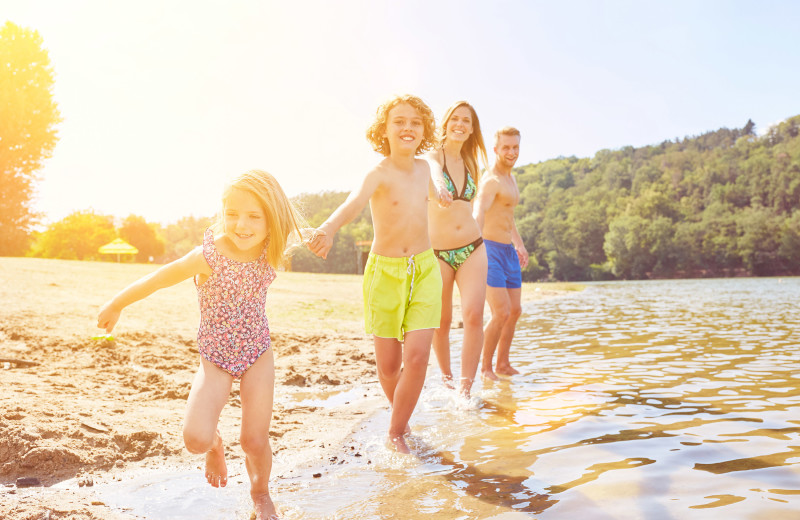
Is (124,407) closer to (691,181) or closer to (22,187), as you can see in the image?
(22,187)

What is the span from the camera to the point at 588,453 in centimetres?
369

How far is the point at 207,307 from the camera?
10.2ft

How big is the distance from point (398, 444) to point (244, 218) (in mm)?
1757

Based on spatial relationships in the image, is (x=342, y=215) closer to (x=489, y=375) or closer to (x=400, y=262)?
(x=400, y=262)

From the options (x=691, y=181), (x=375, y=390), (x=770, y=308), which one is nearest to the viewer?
(x=375, y=390)

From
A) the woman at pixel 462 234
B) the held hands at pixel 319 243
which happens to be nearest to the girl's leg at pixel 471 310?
the woman at pixel 462 234

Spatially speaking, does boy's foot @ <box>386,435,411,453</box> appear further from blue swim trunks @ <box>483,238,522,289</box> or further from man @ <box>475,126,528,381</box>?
blue swim trunks @ <box>483,238,522,289</box>

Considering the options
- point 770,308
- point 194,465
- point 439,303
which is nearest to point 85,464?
point 194,465

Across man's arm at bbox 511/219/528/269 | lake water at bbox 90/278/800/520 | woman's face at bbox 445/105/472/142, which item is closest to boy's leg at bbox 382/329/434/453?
lake water at bbox 90/278/800/520

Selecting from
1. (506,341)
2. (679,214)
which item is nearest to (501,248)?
(506,341)

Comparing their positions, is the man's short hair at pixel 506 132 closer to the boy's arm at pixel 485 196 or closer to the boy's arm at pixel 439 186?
the boy's arm at pixel 485 196

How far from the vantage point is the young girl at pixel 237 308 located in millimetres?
2947

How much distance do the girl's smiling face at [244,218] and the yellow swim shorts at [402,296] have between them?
1.22 meters

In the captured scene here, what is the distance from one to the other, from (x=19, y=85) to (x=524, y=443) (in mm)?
35429
